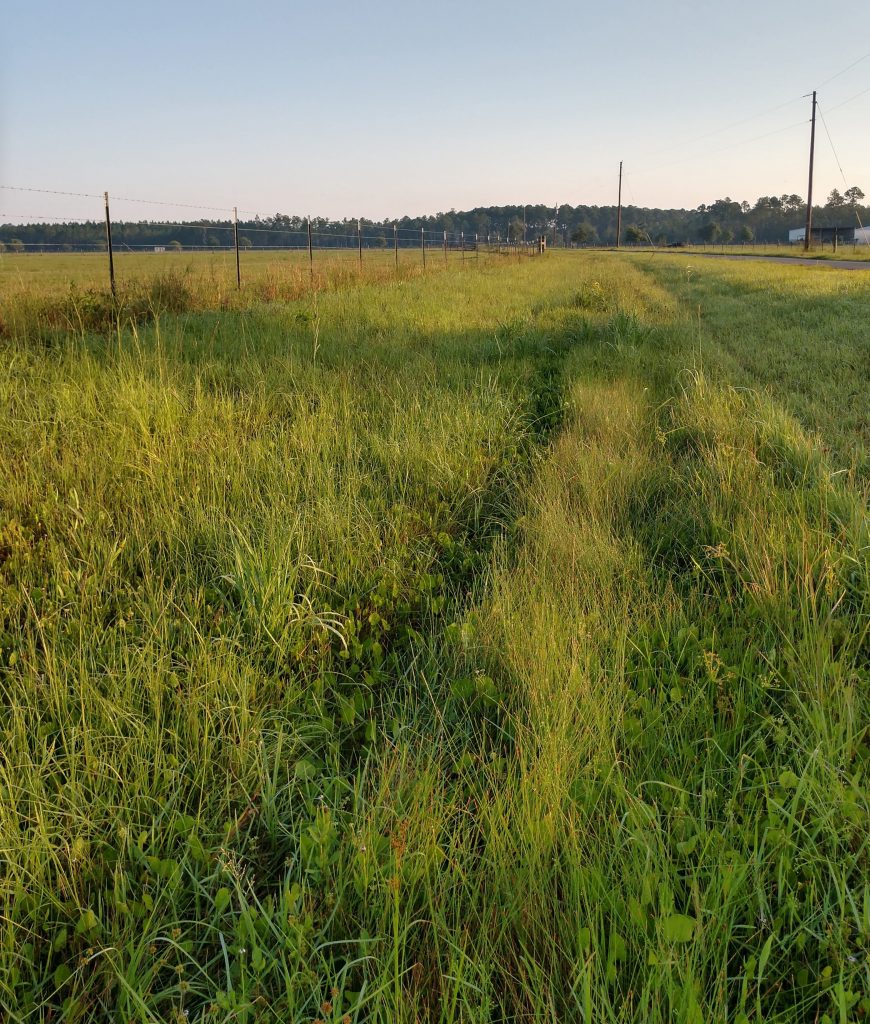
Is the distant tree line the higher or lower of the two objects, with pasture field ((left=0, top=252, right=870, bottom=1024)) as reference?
higher

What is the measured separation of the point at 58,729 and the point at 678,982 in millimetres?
1728

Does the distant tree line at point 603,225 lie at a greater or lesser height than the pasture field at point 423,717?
greater

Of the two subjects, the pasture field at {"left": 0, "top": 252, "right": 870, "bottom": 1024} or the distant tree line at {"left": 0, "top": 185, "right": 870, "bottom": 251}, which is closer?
the pasture field at {"left": 0, "top": 252, "right": 870, "bottom": 1024}

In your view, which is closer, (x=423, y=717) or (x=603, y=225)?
(x=423, y=717)

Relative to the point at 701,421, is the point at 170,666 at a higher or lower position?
lower

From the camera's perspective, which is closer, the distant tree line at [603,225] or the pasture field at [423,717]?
the pasture field at [423,717]

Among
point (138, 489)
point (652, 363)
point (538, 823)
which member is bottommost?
point (538, 823)

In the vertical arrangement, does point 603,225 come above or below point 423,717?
above

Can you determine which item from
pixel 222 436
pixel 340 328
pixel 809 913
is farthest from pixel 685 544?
pixel 340 328

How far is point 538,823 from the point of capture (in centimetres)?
167

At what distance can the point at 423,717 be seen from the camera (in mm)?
2312

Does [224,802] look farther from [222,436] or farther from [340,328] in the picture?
[340,328]

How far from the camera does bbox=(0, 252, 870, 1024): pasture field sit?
1.44 m

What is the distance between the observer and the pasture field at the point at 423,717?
4.73 ft
